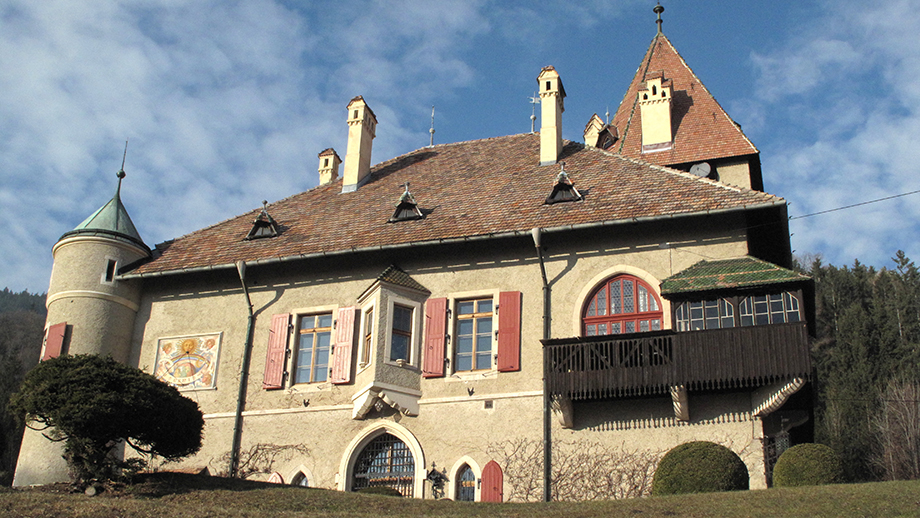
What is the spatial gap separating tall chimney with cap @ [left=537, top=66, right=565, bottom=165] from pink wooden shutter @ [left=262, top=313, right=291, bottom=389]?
26.3 ft

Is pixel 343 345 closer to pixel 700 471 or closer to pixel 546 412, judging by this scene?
pixel 546 412

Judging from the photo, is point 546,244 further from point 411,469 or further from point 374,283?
point 411,469

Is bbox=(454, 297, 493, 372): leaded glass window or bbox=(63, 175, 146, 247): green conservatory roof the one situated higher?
bbox=(63, 175, 146, 247): green conservatory roof

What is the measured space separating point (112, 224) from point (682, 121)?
15910mm

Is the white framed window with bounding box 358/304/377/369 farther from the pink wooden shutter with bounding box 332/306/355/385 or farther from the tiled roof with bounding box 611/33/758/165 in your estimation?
the tiled roof with bounding box 611/33/758/165

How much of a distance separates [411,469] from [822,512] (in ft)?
30.5

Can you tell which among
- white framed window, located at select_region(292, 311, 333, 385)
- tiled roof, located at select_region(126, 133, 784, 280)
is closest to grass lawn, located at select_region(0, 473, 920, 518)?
white framed window, located at select_region(292, 311, 333, 385)

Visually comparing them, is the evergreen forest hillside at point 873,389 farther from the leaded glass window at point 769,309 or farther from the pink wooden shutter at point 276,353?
the pink wooden shutter at point 276,353

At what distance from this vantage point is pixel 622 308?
67.3ft

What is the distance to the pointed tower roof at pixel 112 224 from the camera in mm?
23969

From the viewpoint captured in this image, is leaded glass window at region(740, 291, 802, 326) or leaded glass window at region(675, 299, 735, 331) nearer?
leaded glass window at region(740, 291, 802, 326)

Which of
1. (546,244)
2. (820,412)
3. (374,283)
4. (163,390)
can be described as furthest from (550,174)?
(820,412)

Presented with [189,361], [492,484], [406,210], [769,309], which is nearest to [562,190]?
[406,210]

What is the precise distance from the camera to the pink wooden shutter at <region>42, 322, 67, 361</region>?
73.9ft
